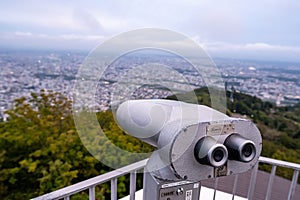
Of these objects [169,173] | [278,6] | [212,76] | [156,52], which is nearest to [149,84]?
[156,52]

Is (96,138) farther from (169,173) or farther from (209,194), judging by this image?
(209,194)

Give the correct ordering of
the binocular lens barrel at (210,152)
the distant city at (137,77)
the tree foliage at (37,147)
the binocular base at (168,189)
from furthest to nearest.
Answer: the tree foliage at (37,147) < the binocular base at (168,189) < the distant city at (137,77) < the binocular lens barrel at (210,152)

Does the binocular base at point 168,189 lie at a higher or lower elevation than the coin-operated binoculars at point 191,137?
lower

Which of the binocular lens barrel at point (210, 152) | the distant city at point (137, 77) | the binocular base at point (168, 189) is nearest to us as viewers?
the binocular lens barrel at point (210, 152)

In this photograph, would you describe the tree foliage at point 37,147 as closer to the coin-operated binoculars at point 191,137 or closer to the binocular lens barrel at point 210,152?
the coin-operated binoculars at point 191,137

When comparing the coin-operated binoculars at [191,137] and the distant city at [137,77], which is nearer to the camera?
the coin-operated binoculars at [191,137]

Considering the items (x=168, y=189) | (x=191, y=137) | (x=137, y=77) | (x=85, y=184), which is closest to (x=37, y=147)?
(x=85, y=184)

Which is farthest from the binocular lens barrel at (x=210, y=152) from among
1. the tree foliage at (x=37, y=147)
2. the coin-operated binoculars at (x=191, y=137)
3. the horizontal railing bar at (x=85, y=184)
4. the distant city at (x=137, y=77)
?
the tree foliage at (x=37, y=147)

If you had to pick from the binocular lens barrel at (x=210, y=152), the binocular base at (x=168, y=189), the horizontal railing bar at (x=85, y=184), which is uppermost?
the binocular lens barrel at (x=210, y=152)
